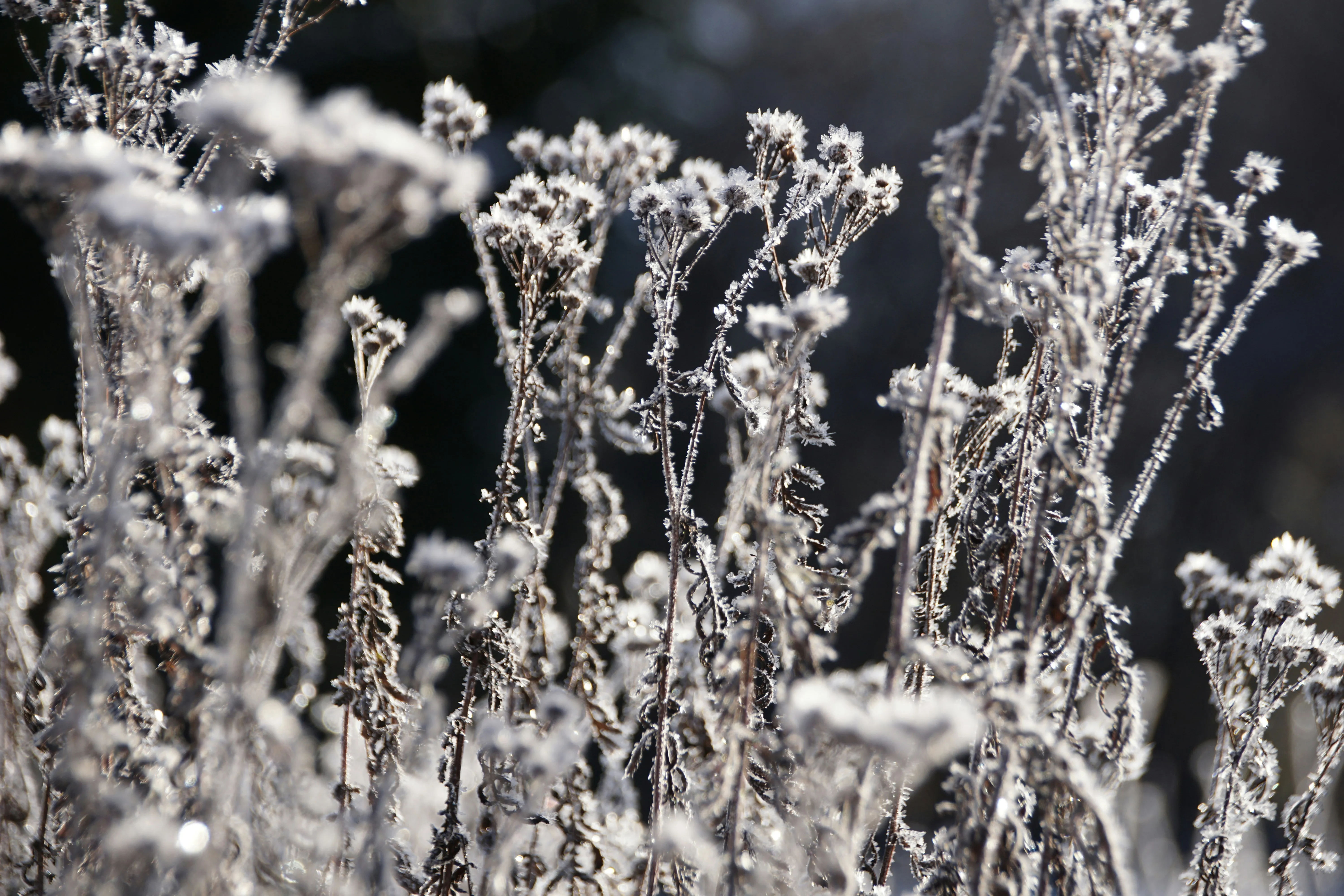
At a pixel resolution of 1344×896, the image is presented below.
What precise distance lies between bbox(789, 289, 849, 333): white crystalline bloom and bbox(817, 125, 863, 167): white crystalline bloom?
563 millimetres

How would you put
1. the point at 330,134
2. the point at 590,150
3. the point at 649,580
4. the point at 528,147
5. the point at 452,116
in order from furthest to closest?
the point at 649,580 < the point at 528,147 < the point at 590,150 < the point at 452,116 < the point at 330,134

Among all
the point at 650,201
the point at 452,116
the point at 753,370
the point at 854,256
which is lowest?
the point at 753,370

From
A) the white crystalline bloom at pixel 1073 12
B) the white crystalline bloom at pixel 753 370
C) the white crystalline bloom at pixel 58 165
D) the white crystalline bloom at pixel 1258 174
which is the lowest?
the white crystalline bloom at pixel 58 165

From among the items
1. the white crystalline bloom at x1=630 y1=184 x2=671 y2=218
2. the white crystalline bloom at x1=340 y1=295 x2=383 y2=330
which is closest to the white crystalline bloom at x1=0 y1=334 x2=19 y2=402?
the white crystalline bloom at x1=340 y1=295 x2=383 y2=330

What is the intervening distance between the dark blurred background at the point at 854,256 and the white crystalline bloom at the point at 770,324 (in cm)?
312

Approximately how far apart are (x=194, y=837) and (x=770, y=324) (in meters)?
0.79

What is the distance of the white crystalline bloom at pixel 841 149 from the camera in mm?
1434

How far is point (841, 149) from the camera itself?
1.44m

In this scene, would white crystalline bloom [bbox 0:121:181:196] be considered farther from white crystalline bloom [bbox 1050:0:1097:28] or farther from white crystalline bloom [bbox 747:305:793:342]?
white crystalline bloom [bbox 1050:0:1097:28]

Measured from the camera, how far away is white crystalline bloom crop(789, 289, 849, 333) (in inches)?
36.5

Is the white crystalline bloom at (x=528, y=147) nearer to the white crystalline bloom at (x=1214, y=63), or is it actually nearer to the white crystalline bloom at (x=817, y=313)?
the white crystalline bloom at (x=817, y=313)

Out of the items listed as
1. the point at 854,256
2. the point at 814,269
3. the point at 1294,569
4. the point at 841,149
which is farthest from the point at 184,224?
the point at 854,256

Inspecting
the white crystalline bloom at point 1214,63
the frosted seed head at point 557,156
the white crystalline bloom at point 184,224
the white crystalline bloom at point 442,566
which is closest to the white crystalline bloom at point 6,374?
the white crystalline bloom at point 184,224

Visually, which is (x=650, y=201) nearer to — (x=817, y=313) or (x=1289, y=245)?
(x=817, y=313)
